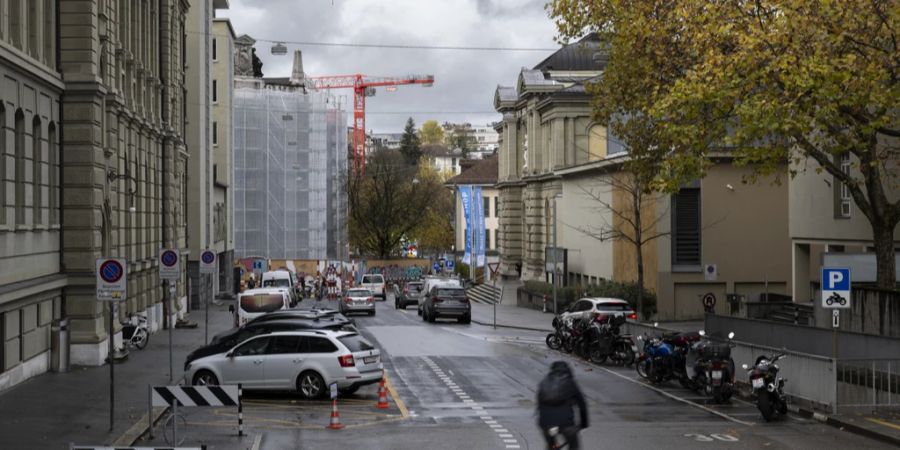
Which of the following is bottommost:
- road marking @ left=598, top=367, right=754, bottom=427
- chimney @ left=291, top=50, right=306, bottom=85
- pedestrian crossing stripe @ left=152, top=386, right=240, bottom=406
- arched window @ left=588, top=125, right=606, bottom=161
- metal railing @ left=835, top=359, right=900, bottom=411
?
road marking @ left=598, top=367, right=754, bottom=427

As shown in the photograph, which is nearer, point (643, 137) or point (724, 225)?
point (643, 137)

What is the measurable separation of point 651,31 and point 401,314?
36.3m

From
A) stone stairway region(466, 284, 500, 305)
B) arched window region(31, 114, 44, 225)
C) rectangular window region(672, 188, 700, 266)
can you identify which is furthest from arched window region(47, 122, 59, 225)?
stone stairway region(466, 284, 500, 305)

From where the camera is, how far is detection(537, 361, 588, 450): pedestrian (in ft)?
44.1

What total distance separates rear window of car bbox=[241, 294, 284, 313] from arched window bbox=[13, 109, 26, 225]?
15.7 metres

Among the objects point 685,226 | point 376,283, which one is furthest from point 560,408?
point 376,283

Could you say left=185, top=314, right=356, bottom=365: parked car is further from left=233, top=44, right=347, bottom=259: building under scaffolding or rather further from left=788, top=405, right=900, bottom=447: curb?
left=233, top=44, right=347, bottom=259: building under scaffolding

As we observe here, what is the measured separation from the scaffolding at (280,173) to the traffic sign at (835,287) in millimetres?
67049

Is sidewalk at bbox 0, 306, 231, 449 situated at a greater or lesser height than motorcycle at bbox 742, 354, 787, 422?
lesser

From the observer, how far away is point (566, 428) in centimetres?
1346

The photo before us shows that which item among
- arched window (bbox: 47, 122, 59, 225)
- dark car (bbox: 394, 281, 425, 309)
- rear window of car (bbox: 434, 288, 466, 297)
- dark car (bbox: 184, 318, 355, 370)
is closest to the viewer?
dark car (bbox: 184, 318, 355, 370)

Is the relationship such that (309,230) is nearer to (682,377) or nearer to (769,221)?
(769,221)

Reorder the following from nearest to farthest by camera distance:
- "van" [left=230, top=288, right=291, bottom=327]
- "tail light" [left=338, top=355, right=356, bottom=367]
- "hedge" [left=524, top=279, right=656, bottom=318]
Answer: "tail light" [left=338, top=355, right=356, bottom=367] → "van" [left=230, top=288, right=291, bottom=327] → "hedge" [left=524, top=279, right=656, bottom=318]

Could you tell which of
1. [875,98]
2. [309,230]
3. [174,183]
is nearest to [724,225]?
[174,183]
